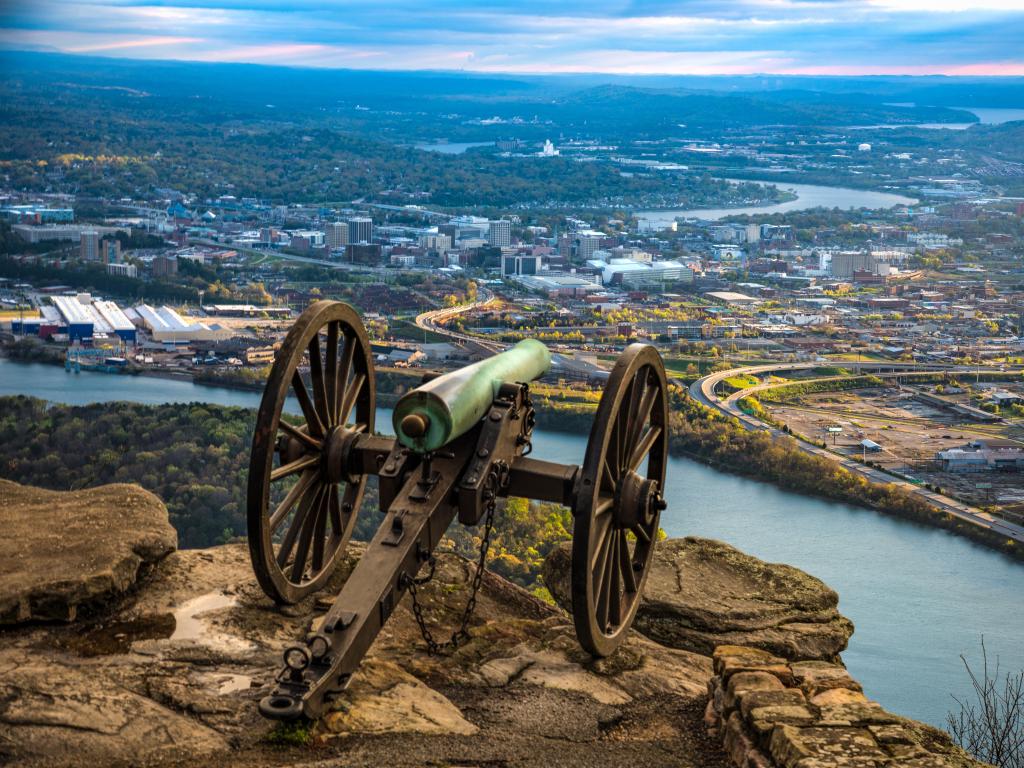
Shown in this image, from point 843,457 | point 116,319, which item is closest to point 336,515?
point 843,457

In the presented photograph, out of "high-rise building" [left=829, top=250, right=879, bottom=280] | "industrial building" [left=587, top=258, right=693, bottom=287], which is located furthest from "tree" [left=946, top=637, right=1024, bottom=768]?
"high-rise building" [left=829, top=250, right=879, bottom=280]

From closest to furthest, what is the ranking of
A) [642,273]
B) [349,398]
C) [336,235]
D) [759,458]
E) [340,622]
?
[340,622], [349,398], [759,458], [642,273], [336,235]

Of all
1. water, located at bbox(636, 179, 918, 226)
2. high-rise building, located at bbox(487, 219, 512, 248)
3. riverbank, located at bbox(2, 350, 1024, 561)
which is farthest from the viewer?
water, located at bbox(636, 179, 918, 226)

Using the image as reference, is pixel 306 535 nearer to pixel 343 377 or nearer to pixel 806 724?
pixel 343 377

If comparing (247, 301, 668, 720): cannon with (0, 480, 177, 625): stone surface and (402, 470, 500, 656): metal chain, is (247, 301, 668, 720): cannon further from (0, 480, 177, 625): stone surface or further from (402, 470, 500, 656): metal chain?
(0, 480, 177, 625): stone surface

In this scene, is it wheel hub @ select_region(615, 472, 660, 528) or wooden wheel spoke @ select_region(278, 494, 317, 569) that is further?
wooden wheel spoke @ select_region(278, 494, 317, 569)
